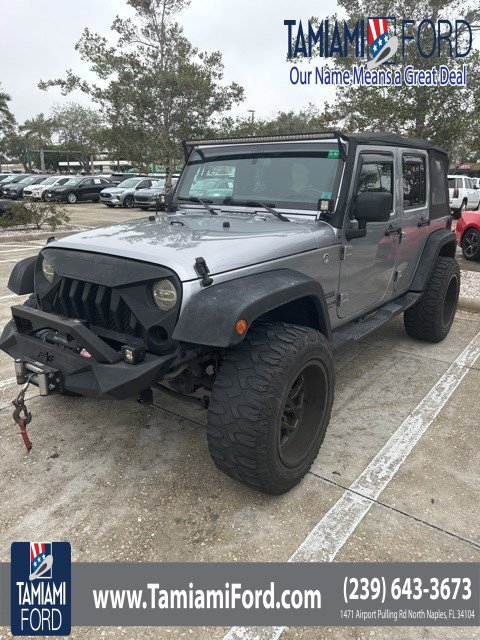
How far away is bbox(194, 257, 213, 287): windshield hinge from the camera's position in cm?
229

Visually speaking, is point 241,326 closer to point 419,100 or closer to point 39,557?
point 39,557

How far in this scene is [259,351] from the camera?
7.80ft

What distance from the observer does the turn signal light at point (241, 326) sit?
6.95 ft

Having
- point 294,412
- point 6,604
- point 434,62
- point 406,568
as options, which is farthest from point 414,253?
point 434,62

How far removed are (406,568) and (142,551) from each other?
4.06ft

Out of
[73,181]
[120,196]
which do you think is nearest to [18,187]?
[73,181]

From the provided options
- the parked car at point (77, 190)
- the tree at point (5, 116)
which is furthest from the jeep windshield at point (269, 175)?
the tree at point (5, 116)

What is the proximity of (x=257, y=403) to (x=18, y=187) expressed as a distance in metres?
27.8

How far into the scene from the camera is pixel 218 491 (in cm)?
266

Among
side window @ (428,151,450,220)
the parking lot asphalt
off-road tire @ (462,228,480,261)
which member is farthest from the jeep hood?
off-road tire @ (462,228,480,261)

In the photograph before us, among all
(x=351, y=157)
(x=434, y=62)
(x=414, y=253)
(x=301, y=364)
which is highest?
(x=434, y=62)

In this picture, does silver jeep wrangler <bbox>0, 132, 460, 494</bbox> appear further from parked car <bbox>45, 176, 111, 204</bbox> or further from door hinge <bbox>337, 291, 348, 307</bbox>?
parked car <bbox>45, 176, 111, 204</bbox>

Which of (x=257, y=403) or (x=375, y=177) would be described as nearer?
(x=257, y=403)

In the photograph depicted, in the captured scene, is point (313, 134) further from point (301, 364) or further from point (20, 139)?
point (20, 139)
